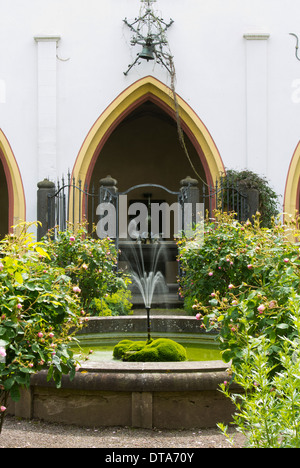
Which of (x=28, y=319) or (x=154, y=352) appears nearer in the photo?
(x=28, y=319)

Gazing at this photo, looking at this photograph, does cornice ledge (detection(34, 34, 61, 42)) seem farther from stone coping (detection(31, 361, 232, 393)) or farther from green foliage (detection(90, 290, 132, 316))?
stone coping (detection(31, 361, 232, 393))

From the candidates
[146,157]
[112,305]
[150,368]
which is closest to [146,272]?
[112,305]

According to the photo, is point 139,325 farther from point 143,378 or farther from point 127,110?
point 127,110

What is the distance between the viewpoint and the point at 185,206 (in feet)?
28.7

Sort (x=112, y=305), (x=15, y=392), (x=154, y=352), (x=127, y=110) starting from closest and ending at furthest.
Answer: (x=15, y=392) → (x=154, y=352) → (x=112, y=305) → (x=127, y=110)

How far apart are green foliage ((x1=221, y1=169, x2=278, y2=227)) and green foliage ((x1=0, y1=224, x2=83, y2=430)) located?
22.6ft

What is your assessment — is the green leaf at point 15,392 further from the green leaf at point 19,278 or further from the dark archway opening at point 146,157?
the dark archway opening at point 146,157

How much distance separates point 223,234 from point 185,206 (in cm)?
330

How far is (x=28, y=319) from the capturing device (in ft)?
7.96

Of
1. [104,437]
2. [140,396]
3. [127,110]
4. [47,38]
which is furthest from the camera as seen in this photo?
[127,110]

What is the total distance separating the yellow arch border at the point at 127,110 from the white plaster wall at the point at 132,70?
4.4 inches

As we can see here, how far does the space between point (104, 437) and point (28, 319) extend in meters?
0.97

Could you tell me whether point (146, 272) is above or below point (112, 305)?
above

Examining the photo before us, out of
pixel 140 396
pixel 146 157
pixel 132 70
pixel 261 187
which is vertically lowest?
pixel 140 396
